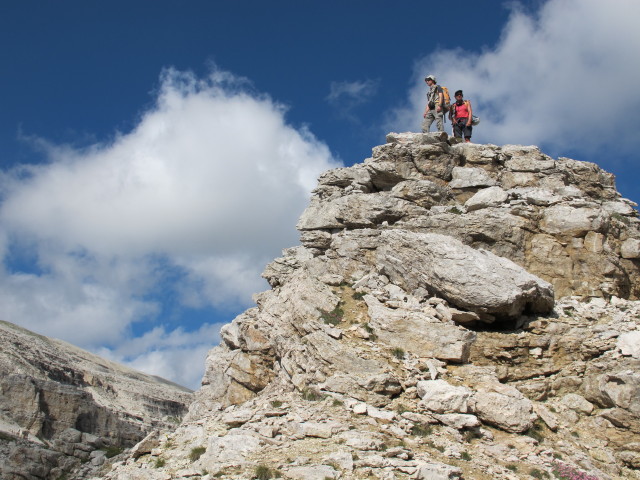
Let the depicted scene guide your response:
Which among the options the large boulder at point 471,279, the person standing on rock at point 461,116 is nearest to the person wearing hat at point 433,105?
the person standing on rock at point 461,116

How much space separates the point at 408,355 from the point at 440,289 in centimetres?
367

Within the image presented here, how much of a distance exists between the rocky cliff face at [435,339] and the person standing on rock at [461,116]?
3800mm

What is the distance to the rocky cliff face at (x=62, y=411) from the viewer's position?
42.5 metres

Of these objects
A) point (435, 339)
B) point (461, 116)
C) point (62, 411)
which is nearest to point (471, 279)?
point (435, 339)

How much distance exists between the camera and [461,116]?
1401 inches

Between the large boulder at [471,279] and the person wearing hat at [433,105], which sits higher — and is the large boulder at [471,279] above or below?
below

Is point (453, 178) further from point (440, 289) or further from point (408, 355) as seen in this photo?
point (408, 355)

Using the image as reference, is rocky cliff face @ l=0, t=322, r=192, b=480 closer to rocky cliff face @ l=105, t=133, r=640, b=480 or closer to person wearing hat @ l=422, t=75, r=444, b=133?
rocky cliff face @ l=105, t=133, r=640, b=480

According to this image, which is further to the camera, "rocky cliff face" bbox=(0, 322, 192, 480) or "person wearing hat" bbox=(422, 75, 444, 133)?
"rocky cliff face" bbox=(0, 322, 192, 480)

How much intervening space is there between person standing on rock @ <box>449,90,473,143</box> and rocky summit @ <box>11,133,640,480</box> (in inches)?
145

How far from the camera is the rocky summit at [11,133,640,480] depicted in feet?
52.2

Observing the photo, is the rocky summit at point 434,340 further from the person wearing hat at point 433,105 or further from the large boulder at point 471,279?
the person wearing hat at point 433,105

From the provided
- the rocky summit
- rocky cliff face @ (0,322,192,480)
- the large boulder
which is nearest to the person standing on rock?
the rocky summit

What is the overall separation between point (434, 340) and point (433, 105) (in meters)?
20.5
